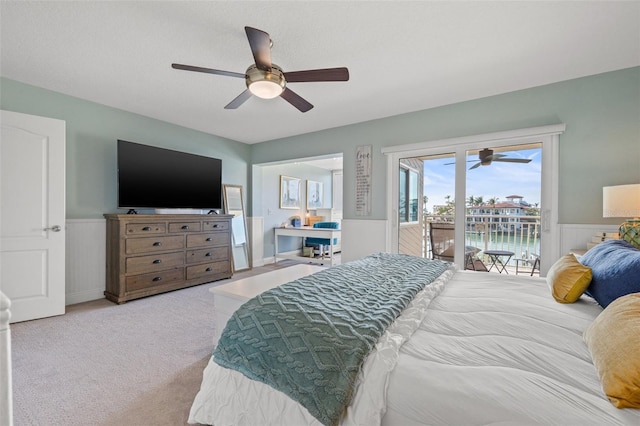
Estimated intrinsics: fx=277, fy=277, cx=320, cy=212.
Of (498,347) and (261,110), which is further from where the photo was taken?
(261,110)

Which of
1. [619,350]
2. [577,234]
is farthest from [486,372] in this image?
[577,234]

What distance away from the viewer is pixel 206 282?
421 centimetres

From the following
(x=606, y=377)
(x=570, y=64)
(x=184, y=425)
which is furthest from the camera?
(x=570, y=64)

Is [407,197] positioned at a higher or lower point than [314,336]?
higher

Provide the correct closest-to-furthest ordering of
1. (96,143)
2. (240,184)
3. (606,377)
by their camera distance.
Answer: (606,377), (96,143), (240,184)

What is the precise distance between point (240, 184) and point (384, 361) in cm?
479

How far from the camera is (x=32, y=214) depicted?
2.83m

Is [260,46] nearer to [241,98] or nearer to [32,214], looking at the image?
[241,98]

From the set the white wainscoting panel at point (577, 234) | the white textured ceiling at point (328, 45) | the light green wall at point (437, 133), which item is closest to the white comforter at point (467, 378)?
the white wainscoting panel at point (577, 234)

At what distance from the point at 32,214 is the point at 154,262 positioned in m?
1.26

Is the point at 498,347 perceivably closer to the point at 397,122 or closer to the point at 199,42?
the point at 199,42

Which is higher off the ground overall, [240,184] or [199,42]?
[199,42]

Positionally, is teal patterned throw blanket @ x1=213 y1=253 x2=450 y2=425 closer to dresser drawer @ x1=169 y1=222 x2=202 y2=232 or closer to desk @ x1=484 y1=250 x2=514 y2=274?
desk @ x1=484 y1=250 x2=514 y2=274

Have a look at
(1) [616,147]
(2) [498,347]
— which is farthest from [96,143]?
(1) [616,147]
